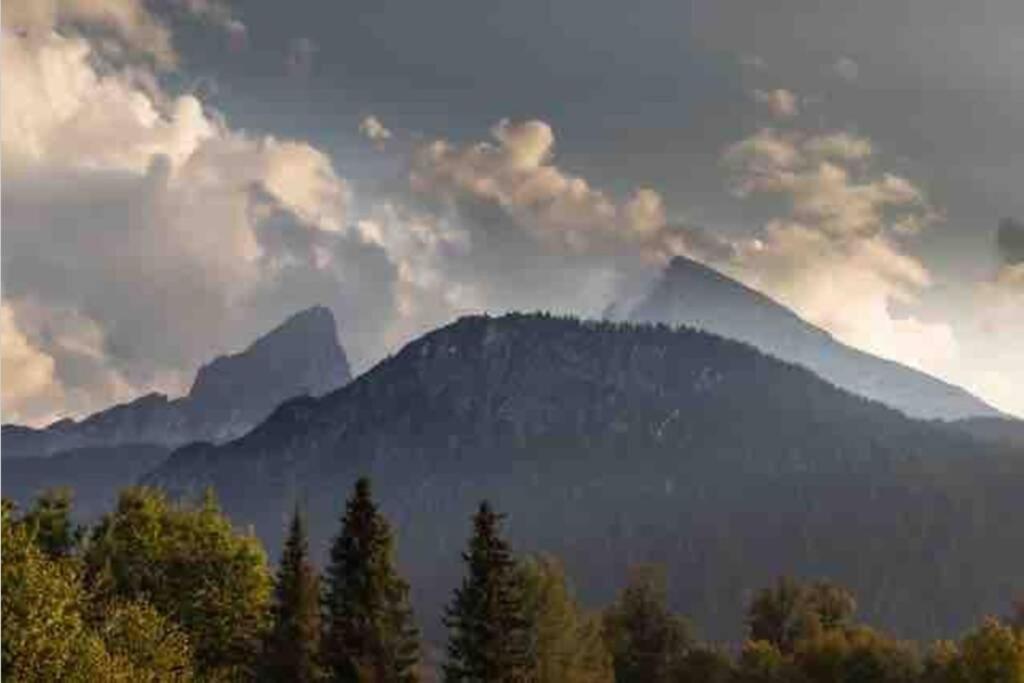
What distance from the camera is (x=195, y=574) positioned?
103188mm

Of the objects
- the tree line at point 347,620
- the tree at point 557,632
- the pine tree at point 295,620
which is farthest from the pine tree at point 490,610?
the tree at point 557,632

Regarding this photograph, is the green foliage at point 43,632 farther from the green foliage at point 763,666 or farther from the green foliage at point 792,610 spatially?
the green foliage at point 792,610

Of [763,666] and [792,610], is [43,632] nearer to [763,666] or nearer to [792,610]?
[763,666]

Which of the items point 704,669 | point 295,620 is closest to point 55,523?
point 295,620

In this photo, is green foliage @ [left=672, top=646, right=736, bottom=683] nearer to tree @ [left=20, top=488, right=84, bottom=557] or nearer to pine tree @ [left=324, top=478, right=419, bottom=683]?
tree @ [left=20, top=488, right=84, bottom=557]

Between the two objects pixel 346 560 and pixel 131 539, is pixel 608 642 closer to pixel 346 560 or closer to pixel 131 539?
pixel 131 539

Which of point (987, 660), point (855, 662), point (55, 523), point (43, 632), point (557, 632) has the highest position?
point (55, 523)

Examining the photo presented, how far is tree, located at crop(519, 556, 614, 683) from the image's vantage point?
10650 cm

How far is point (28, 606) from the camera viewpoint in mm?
61125

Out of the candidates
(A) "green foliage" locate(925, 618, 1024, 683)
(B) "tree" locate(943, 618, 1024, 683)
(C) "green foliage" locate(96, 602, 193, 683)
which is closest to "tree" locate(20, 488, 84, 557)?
(C) "green foliage" locate(96, 602, 193, 683)

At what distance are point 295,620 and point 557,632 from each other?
1117 inches

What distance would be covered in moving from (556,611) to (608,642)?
3638 cm

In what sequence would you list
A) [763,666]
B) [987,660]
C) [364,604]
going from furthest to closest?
[763,666] < [987,660] < [364,604]

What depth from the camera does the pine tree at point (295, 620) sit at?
282 ft
